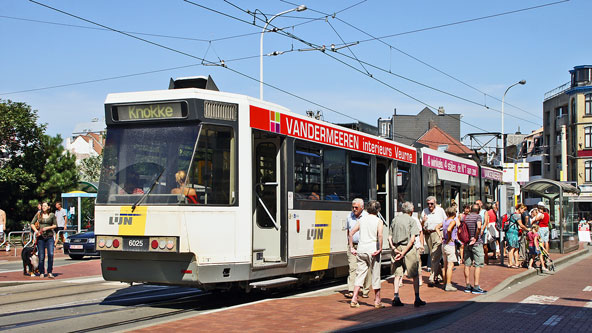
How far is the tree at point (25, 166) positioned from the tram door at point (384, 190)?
27.3m

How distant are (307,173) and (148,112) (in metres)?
3.26

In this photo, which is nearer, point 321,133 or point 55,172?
point 321,133

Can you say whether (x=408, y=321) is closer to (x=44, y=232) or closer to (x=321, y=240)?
(x=321, y=240)

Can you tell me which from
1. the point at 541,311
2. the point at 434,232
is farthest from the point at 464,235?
the point at 541,311

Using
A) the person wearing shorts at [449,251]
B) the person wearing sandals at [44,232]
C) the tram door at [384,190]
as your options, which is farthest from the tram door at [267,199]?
the person wearing sandals at [44,232]

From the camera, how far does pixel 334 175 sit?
43.0 feet

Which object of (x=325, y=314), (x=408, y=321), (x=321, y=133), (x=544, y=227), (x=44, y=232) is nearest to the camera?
(x=408, y=321)

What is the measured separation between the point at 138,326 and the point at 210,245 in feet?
5.51

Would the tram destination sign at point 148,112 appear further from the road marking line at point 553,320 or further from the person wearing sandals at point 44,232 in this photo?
the person wearing sandals at point 44,232

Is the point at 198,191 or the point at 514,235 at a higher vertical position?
the point at 198,191

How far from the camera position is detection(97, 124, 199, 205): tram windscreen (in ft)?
32.4

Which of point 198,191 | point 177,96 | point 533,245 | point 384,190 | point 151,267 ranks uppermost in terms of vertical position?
point 177,96

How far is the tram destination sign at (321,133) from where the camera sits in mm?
10984

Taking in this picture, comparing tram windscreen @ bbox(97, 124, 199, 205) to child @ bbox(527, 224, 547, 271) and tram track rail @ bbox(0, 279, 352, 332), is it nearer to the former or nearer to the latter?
tram track rail @ bbox(0, 279, 352, 332)
